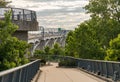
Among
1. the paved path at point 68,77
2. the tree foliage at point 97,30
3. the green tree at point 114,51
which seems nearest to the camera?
the paved path at point 68,77

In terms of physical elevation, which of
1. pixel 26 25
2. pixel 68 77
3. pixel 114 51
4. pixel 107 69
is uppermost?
pixel 26 25

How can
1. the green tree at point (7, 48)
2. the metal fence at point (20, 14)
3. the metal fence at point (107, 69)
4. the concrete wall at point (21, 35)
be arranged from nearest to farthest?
the metal fence at point (107, 69), the green tree at point (7, 48), the metal fence at point (20, 14), the concrete wall at point (21, 35)

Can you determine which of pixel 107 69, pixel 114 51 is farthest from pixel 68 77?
pixel 114 51

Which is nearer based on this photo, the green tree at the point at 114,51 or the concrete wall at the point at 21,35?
the green tree at the point at 114,51

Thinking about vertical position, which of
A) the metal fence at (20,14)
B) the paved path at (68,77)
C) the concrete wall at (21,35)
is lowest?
the paved path at (68,77)

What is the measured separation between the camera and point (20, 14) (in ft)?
117

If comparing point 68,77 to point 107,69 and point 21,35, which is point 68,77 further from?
point 21,35

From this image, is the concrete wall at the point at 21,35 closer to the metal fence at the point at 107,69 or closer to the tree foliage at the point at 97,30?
the metal fence at the point at 107,69

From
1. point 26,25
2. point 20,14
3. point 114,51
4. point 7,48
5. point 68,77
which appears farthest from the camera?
point 26,25

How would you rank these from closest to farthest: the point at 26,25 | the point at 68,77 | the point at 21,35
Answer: the point at 68,77 < the point at 26,25 < the point at 21,35

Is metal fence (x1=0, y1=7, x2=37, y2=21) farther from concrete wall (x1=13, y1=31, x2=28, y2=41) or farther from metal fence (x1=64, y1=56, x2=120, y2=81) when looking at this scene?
metal fence (x1=64, y1=56, x2=120, y2=81)

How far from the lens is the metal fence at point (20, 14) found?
33.5 m

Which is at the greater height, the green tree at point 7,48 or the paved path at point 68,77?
the green tree at point 7,48

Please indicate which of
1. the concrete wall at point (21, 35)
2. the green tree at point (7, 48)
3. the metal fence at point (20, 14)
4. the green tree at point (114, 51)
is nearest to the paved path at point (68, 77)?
the green tree at point (7, 48)
